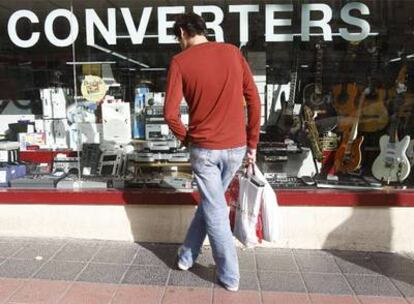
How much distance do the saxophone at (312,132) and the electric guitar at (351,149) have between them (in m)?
0.19

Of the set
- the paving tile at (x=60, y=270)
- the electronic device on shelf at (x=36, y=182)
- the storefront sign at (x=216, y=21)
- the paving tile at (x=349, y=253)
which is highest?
the storefront sign at (x=216, y=21)

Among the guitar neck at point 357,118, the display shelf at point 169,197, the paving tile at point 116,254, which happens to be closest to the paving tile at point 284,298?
the display shelf at point 169,197

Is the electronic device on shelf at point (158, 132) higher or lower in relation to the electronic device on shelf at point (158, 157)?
higher

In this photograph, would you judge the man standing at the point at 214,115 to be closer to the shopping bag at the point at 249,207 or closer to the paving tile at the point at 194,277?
the shopping bag at the point at 249,207

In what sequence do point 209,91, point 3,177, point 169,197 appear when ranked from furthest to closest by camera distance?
point 3,177, point 169,197, point 209,91

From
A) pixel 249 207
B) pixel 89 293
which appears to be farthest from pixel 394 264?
pixel 89 293

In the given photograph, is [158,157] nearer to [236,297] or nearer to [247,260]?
[247,260]

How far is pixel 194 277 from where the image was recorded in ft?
12.7

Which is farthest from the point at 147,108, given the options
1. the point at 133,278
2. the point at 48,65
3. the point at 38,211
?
the point at 133,278

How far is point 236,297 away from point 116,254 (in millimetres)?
1250

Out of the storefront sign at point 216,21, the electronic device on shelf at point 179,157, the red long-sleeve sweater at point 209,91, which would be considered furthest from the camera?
the electronic device on shelf at point 179,157

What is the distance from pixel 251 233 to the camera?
3.58 m

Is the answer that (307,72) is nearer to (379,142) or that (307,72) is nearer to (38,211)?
(379,142)

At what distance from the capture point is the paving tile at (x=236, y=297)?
3.49 m
